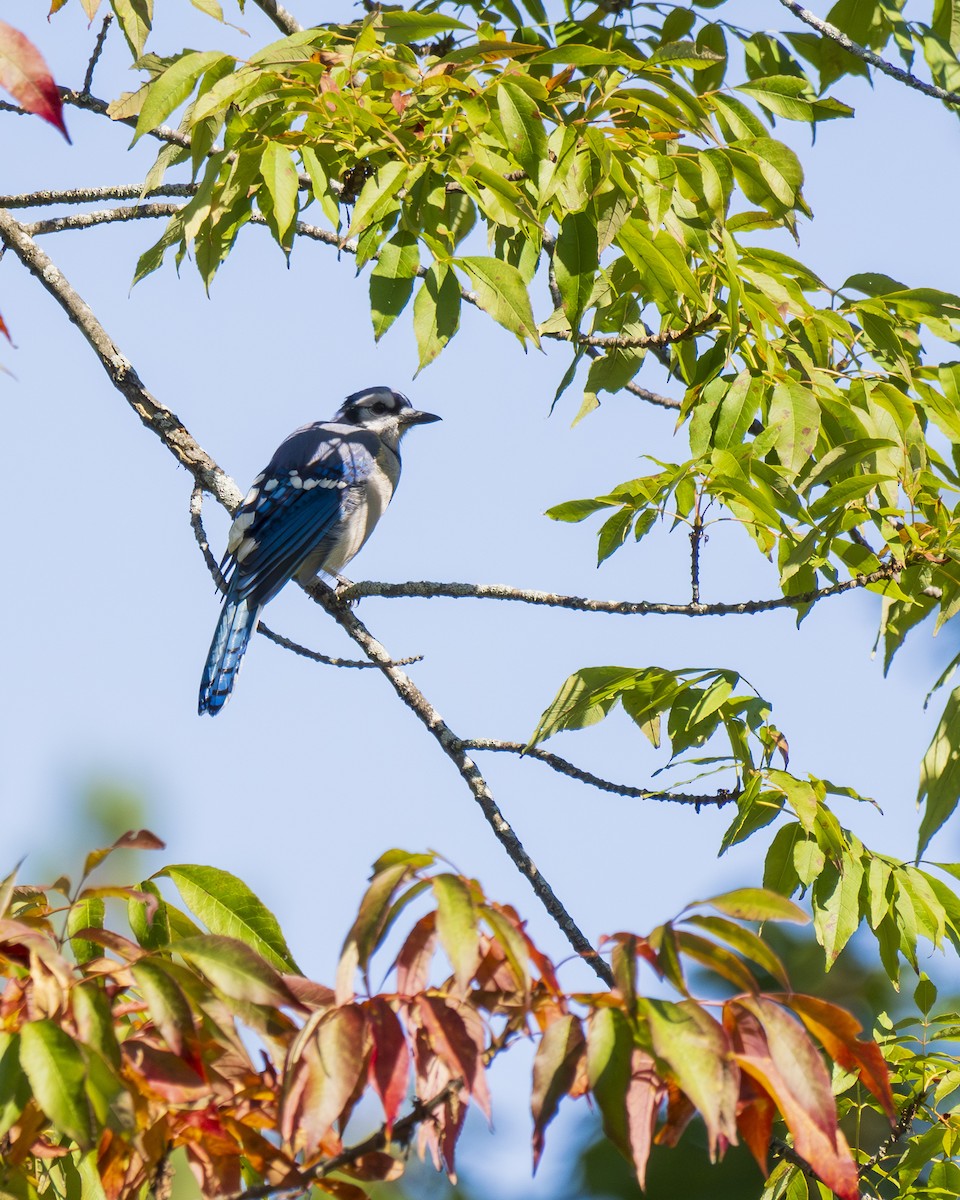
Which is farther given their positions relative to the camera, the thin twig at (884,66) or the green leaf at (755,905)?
the thin twig at (884,66)

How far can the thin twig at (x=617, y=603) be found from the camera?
9.48ft

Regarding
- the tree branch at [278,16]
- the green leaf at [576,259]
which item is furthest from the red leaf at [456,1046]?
the tree branch at [278,16]

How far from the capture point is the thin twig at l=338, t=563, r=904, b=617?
289 cm

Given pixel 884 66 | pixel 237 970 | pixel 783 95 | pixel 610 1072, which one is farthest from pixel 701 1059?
pixel 884 66

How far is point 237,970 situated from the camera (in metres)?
1.49

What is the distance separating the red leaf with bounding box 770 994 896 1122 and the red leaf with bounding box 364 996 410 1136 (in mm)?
420

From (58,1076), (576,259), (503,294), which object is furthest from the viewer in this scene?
(576,259)

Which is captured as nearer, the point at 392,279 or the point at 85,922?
the point at 85,922

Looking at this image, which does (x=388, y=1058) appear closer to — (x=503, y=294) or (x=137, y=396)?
(x=503, y=294)

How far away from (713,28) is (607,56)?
1458mm

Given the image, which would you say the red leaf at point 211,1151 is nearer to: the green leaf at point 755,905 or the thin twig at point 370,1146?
the thin twig at point 370,1146

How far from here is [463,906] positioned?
1392 mm

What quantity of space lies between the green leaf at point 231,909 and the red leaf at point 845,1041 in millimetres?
695

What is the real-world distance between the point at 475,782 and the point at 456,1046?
68.6 inches
